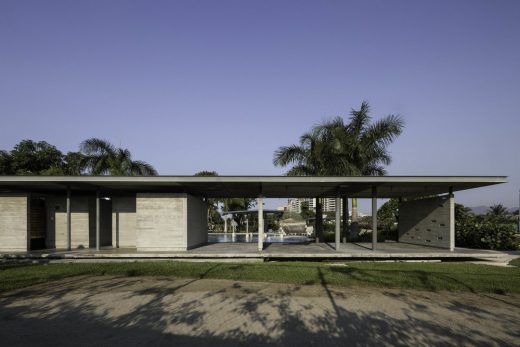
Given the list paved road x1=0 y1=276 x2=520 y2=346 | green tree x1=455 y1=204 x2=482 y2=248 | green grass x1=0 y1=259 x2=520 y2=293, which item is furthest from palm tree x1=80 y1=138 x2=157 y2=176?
green tree x1=455 y1=204 x2=482 y2=248

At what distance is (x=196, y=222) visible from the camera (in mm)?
17922

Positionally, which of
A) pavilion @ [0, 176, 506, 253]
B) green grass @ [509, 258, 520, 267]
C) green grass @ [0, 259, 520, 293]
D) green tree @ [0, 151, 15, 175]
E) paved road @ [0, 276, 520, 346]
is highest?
green tree @ [0, 151, 15, 175]

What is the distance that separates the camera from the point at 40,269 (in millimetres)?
12125

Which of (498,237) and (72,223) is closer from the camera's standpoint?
(72,223)

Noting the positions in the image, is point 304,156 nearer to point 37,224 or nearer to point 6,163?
point 37,224

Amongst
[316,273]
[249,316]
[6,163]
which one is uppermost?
[6,163]

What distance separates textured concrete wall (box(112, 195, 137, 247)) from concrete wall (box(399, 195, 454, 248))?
15367 millimetres

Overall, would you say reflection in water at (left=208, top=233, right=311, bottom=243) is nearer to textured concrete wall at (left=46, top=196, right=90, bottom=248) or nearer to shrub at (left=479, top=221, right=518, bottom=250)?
textured concrete wall at (left=46, top=196, right=90, bottom=248)

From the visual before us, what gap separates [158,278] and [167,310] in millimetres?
3608

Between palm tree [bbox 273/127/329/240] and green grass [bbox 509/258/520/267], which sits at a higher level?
palm tree [bbox 273/127/329/240]

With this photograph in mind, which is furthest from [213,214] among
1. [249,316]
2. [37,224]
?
[249,316]

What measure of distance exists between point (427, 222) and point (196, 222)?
11904mm

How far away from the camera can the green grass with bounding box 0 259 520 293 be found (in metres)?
9.90

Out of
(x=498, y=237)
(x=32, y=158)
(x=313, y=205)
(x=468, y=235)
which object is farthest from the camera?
(x=313, y=205)
